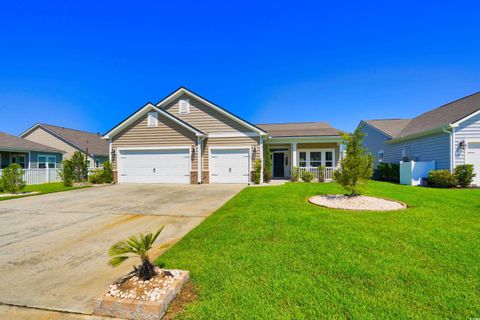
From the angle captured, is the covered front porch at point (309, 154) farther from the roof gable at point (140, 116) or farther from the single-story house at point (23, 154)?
the single-story house at point (23, 154)

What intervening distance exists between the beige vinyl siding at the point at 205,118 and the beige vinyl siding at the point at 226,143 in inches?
24.9

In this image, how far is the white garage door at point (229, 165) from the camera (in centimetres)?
1504

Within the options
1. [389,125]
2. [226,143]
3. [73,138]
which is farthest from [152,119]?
[389,125]

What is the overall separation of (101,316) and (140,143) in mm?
14321

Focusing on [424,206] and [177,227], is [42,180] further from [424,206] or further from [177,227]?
[424,206]

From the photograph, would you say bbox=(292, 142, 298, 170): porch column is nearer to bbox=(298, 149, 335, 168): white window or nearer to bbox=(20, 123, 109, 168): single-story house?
bbox=(298, 149, 335, 168): white window

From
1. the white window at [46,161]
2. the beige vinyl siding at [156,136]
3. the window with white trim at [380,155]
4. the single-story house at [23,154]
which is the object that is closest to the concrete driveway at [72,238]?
the beige vinyl siding at [156,136]

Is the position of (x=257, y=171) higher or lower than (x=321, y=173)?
higher

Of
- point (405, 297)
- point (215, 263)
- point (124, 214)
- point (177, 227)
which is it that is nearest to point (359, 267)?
point (405, 297)

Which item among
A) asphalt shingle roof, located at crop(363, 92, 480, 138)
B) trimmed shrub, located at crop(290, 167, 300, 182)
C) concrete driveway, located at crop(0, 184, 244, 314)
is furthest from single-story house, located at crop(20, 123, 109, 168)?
asphalt shingle roof, located at crop(363, 92, 480, 138)

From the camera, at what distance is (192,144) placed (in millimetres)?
14867

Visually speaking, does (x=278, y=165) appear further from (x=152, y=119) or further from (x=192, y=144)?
(x=152, y=119)

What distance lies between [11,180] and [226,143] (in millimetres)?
11730

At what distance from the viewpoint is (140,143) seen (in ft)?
50.7
